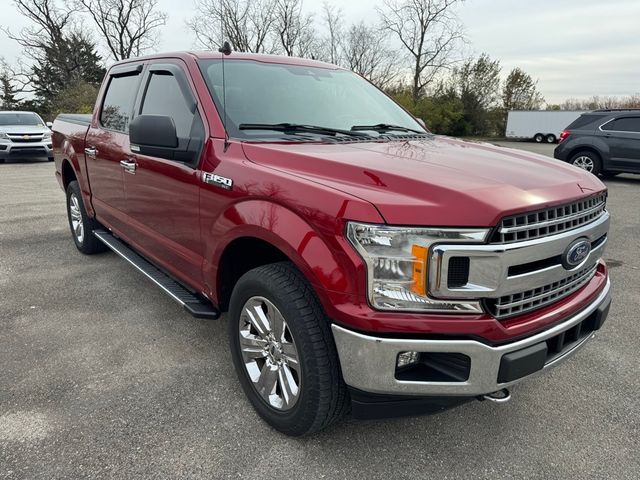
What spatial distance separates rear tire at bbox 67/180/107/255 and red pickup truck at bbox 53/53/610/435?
2.12 metres

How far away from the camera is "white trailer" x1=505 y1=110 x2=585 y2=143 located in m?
36.3

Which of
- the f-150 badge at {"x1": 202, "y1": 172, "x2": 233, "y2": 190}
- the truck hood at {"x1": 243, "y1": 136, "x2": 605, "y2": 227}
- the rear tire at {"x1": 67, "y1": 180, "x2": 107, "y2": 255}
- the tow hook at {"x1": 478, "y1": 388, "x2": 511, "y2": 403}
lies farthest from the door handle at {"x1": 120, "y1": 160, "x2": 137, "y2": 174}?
the tow hook at {"x1": 478, "y1": 388, "x2": 511, "y2": 403}

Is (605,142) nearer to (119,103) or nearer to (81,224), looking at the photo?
(119,103)

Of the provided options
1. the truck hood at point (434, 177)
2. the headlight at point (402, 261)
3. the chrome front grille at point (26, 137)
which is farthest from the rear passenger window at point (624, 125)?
the chrome front grille at point (26, 137)

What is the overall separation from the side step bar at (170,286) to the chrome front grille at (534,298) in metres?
1.65

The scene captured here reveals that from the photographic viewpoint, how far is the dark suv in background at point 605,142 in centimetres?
1078

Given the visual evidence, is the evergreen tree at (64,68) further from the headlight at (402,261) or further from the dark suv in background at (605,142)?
the headlight at (402,261)

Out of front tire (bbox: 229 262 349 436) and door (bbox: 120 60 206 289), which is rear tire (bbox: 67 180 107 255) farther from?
front tire (bbox: 229 262 349 436)

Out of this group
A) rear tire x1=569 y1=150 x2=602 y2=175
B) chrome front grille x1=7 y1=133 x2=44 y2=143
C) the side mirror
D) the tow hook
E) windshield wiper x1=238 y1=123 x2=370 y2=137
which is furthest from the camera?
chrome front grille x1=7 y1=133 x2=44 y2=143

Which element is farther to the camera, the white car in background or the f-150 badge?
the white car in background

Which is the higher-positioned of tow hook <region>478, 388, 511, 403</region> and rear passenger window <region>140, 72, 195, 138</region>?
rear passenger window <region>140, 72, 195, 138</region>

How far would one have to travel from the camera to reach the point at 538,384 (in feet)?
9.47

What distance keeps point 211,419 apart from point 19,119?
1616 cm

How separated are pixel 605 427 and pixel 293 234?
1.91m
